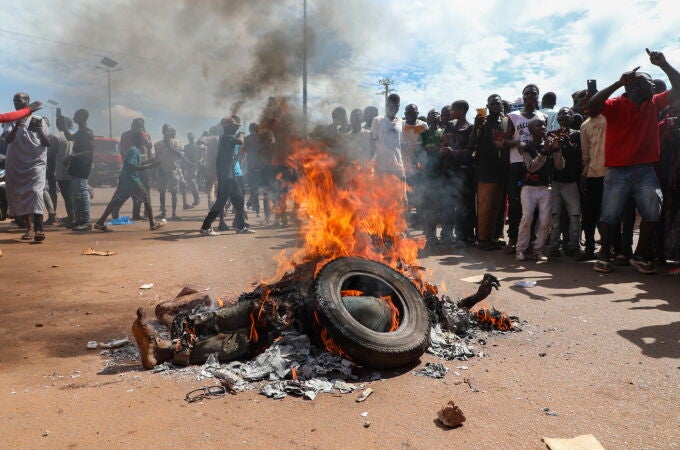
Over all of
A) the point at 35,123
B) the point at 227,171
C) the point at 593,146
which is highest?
the point at 35,123

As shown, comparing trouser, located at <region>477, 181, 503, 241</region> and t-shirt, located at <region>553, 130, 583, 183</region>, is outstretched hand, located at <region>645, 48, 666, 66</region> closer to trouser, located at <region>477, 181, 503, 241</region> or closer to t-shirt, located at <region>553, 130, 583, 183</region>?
t-shirt, located at <region>553, 130, 583, 183</region>

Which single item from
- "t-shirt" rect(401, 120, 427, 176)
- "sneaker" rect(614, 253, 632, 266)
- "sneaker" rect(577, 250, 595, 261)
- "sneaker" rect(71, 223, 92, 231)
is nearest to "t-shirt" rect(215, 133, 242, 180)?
"sneaker" rect(71, 223, 92, 231)

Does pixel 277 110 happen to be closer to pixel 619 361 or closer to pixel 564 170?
pixel 564 170

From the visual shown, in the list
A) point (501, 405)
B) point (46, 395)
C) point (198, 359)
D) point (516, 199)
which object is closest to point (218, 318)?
point (198, 359)

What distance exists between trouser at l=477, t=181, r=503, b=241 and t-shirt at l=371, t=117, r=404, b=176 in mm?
1529

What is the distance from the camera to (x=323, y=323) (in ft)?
12.0

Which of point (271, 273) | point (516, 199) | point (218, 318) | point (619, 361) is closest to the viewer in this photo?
point (619, 361)

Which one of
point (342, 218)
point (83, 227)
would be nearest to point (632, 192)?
point (342, 218)

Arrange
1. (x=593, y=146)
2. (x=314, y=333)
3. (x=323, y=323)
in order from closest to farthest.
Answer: (x=323, y=323), (x=314, y=333), (x=593, y=146)

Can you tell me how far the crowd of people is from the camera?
257 inches

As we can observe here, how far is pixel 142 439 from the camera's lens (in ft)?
8.60

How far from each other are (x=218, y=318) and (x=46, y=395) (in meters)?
1.32

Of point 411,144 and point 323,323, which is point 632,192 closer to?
point 411,144

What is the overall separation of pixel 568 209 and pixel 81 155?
1042 cm
